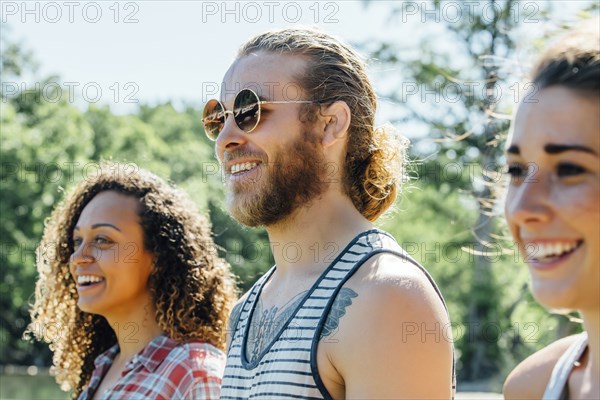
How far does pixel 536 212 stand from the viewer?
1750 mm

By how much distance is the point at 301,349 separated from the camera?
246 centimetres

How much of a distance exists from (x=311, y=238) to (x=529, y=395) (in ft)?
3.29

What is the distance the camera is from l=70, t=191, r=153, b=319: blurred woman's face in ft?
13.1

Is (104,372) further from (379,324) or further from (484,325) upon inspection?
(484,325)

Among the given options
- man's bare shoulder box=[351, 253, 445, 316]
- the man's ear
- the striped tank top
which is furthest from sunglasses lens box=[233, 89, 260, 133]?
man's bare shoulder box=[351, 253, 445, 316]

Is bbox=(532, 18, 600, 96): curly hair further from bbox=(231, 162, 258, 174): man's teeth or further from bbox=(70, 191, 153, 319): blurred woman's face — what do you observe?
bbox=(70, 191, 153, 319): blurred woman's face

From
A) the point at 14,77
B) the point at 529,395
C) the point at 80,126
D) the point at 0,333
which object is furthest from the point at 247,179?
the point at 14,77

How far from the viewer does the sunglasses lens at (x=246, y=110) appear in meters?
2.89

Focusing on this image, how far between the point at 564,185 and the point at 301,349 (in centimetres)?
99

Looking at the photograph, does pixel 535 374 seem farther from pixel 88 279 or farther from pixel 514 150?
pixel 88 279

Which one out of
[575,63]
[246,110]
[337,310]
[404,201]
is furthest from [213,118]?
[404,201]

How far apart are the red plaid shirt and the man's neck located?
100 centimetres

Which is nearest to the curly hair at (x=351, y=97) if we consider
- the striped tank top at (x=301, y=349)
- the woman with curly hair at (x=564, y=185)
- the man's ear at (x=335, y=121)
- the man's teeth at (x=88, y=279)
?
the man's ear at (x=335, y=121)

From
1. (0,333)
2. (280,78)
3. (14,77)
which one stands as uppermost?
(14,77)
